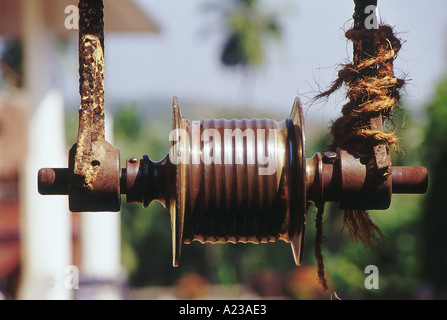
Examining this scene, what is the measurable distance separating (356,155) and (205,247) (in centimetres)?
2432

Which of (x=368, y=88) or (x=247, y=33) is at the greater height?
(x=247, y=33)

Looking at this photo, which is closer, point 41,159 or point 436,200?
point 41,159

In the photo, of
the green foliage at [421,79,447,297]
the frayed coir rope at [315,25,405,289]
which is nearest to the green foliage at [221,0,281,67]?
the green foliage at [421,79,447,297]

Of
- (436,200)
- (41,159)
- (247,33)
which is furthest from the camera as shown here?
(247,33)

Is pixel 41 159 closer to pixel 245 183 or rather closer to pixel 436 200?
pixel 245 183

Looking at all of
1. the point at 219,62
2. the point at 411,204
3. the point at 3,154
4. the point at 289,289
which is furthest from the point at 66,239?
the point at 219,62

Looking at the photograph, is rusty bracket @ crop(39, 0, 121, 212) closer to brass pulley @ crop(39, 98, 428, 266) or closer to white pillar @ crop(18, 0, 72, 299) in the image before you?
brass pulley @ crop(39, 98, 428, 266)

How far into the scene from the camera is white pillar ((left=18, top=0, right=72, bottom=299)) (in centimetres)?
747

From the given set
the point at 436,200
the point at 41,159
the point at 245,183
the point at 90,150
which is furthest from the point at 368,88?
the point at 436,200

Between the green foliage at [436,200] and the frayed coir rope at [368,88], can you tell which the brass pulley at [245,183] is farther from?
the green foliage at [436,200]

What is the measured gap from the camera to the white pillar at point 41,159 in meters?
7.47

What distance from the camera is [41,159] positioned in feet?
24.7
